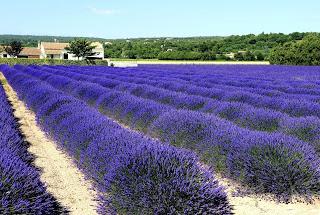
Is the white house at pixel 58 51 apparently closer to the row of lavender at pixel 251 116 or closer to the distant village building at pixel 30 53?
the distant village building at pixel 30 53

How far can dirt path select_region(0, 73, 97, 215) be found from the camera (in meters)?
5.04

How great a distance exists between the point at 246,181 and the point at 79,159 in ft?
8.36

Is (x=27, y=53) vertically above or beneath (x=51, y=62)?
beneath

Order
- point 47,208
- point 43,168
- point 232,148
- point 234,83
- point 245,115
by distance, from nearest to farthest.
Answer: point 47,208
point 232,148
point 43,168
point 245,115
point 234,83

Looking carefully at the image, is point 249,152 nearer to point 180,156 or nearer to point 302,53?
point 180,156

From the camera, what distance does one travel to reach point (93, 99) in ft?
46.6

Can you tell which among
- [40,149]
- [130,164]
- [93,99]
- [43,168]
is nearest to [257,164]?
[130,164]

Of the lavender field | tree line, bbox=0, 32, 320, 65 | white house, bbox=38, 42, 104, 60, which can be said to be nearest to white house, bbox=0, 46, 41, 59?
white house, bbox=38, 42, 104, 60

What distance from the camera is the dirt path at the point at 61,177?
16.5 ft

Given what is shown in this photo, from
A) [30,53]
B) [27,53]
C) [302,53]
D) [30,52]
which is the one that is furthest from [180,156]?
[27,53]

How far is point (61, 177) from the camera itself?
615 cm

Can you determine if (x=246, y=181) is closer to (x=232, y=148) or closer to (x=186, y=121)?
(x=232, y=148)

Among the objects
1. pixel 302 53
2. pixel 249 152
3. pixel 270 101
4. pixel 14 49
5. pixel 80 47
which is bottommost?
pixel 14 49

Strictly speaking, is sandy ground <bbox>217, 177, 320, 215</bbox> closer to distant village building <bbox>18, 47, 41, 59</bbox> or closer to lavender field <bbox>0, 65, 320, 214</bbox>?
lavender field <bbox>0, 65, 320, 214</bbox>
